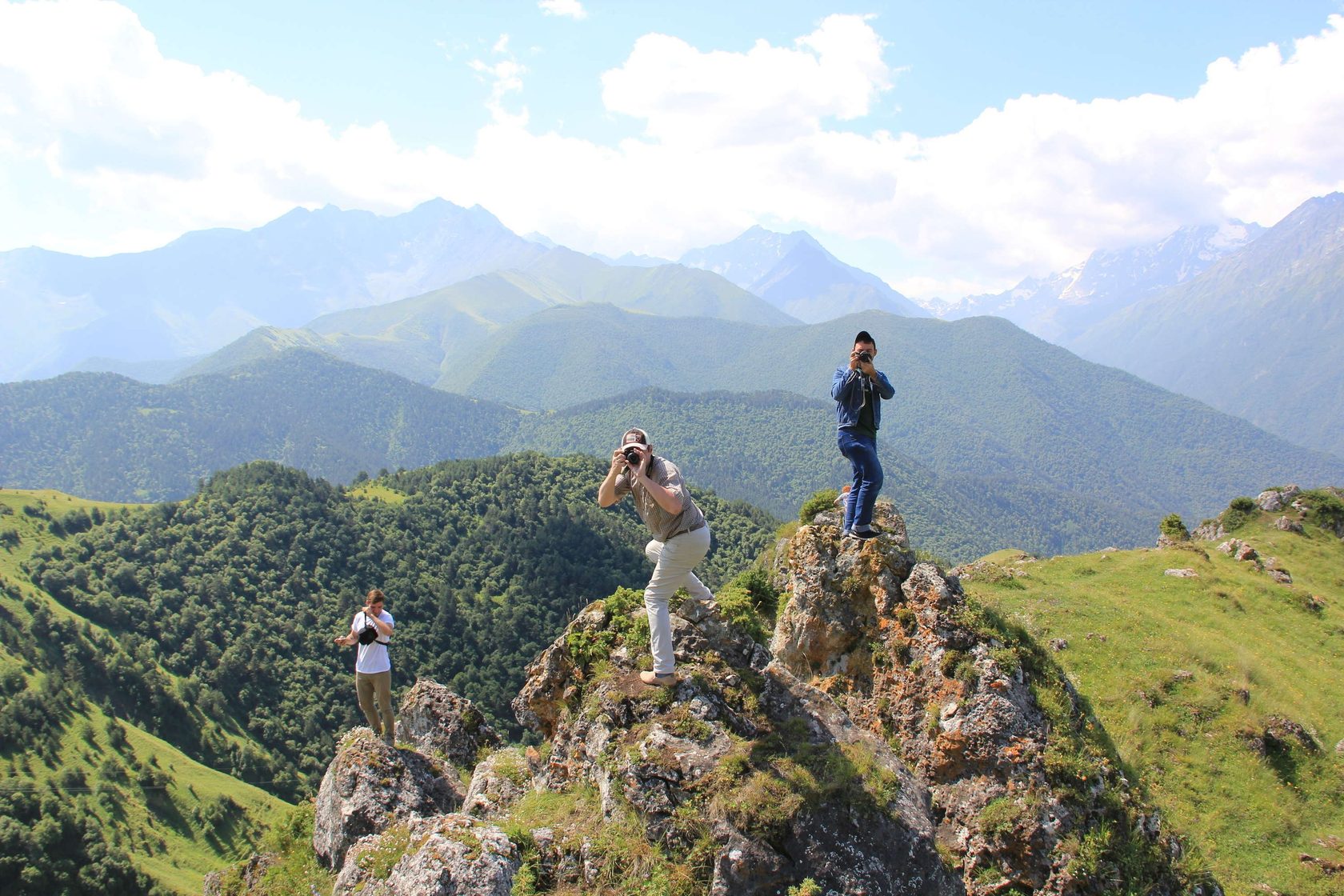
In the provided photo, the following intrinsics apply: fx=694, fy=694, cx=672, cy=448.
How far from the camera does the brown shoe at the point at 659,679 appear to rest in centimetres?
984

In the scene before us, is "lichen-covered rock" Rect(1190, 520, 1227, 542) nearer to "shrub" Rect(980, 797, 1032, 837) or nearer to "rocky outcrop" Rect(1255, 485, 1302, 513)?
"rocky outcrop" Rect(1255, 485, 1302, 513)

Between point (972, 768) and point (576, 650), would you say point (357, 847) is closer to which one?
point (576, 650)

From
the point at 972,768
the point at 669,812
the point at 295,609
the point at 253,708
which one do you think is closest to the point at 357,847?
the point at 669,812

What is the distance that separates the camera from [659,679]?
9.84m

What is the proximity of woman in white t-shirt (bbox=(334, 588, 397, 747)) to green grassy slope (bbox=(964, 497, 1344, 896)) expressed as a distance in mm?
13871

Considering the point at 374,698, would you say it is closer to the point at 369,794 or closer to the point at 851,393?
the point at 369,794

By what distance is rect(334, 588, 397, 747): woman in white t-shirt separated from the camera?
44.1 feet

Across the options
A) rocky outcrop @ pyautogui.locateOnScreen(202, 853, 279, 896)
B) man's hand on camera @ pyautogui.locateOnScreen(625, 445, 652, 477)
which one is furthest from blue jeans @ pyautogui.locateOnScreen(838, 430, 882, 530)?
rocky outcrop @ pyautogui.locateOnScreen(202, 853, 279, 896)

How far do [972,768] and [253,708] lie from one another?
4067 inches

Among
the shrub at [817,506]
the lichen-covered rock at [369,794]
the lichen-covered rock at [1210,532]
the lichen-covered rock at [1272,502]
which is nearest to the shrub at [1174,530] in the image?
the lichen-covered rock at [1210,532]

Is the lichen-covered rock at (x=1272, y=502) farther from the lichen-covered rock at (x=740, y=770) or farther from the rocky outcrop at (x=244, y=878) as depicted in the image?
A: the rocky outcrop at (x=244, y=878)

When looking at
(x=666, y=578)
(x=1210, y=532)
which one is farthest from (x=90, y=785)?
(x=1210, y=532)

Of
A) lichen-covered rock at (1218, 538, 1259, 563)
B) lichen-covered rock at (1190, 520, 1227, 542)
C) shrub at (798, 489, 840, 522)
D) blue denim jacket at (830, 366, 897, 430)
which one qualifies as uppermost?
blue denim jacket at (830, 366, 897, 430)

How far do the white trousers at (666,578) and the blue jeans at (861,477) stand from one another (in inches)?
149
